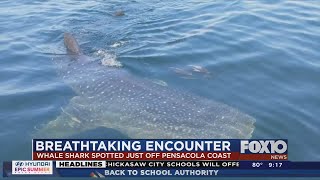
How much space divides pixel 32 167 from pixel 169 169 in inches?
104

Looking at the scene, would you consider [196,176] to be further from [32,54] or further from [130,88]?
[32,54]

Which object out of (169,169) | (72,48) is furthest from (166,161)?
(72,48)

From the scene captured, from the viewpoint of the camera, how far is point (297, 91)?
11.2 metres

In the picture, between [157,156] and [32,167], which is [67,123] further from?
[157,156]

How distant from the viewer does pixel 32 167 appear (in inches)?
328

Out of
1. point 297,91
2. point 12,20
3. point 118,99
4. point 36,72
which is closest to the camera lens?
point 118,99

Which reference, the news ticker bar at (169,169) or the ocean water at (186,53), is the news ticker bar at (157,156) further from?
the ocean water at (186,53)

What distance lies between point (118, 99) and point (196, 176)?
3003mm

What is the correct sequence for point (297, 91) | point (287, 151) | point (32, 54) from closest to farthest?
point (287, 151), point (297, 91), point (32, 54)

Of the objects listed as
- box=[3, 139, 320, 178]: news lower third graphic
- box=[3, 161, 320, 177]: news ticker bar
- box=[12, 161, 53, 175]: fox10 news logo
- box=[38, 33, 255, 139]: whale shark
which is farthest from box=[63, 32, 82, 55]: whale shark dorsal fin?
box=[3, 161, 320, 177]: news ticker bar

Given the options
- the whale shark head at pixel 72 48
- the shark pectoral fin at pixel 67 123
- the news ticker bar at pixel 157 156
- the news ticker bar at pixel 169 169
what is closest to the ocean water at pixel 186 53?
the shark pectoral fin at pixel 67 123

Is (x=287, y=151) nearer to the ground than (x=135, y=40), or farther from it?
nearer to the ground

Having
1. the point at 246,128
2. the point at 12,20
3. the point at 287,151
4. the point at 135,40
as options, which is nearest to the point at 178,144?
the point at 246,128

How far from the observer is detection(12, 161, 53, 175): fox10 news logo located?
26.9ft
